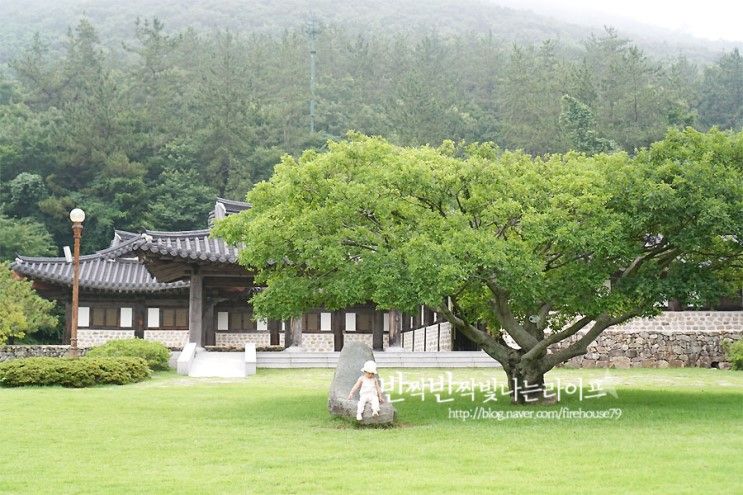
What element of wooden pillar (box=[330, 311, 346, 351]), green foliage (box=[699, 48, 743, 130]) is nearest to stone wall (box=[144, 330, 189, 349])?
wooden pillar (box=[330, 311, 346, 351])

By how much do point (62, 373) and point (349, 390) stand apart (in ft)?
35.4

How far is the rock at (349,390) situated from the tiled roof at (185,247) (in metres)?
14.0

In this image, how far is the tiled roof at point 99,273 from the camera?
41938 mm

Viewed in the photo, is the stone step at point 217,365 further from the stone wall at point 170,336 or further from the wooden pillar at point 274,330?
the stone wall at point 170,336

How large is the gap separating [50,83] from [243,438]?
211ft

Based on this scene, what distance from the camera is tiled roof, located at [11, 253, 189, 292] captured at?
41.9 metres

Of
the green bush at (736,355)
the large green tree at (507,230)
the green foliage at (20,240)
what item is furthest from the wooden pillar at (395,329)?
the green foliage at (20,240)

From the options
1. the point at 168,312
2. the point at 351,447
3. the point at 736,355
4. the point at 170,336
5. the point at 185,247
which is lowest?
the point at 351,447

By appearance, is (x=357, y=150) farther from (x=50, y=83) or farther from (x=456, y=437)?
(x=50, y=83)

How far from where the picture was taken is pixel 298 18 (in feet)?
477

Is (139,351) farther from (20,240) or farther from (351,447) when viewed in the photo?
(20,240)

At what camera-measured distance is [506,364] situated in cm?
Answer: 1953

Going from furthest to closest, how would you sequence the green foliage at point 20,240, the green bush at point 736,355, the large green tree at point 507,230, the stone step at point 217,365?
the green foliage at point 20,240 < the green bush at point 736,355 < the stone step at point 217,365 < the large green tree at point 507,230

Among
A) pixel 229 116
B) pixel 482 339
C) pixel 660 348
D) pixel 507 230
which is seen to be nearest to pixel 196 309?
pixel 660 348
